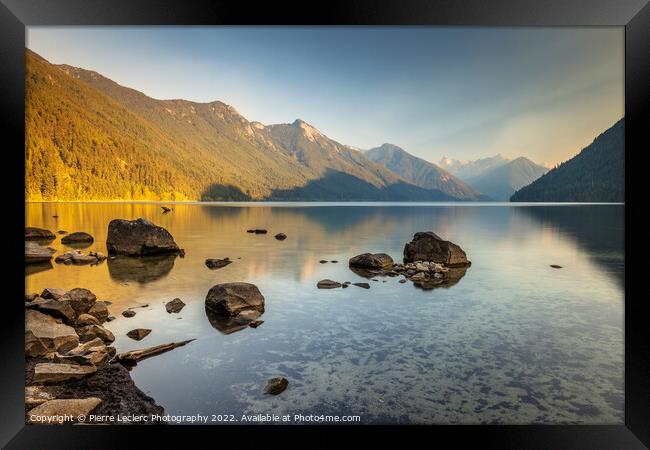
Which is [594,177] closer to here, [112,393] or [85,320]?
[85,320]

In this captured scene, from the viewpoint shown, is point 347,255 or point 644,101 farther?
point 347,255

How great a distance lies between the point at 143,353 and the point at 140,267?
12998 millimetres

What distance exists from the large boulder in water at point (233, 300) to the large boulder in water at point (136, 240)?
1397 centimetres

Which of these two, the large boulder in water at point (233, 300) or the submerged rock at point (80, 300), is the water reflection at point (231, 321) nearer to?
the large boulder in water at point (233, 300)

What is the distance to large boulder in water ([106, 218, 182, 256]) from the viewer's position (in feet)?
74.8

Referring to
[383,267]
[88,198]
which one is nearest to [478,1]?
[383,267]

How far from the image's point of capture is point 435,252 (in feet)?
69.8

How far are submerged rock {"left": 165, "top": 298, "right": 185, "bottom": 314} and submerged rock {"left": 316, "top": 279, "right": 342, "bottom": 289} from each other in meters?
5.83

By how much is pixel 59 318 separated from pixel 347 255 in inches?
714

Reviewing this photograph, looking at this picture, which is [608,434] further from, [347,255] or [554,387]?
[347,255]

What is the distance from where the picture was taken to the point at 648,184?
4.21 meters

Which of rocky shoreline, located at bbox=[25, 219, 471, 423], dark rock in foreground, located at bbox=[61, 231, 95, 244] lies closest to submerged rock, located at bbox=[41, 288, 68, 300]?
rocky shoreline, located at bbox=[25, 219, 471, 423]

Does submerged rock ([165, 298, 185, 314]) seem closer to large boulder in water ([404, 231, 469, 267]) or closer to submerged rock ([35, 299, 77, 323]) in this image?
submerged rock ([35, 299, 77, 323])

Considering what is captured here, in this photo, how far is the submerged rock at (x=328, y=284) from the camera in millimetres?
15248
